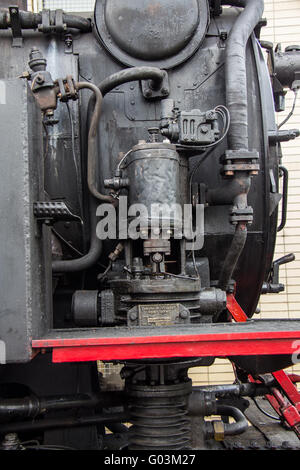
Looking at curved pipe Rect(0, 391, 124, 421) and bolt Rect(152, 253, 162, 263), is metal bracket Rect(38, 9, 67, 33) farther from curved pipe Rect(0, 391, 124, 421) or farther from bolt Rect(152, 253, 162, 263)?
curved pipe Rect(0, 391, 124, 421)

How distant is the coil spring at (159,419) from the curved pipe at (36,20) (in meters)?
2.08

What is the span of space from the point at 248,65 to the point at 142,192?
1.20 metres

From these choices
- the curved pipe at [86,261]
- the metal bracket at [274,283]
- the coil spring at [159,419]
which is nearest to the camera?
the coil spring at [159,419]

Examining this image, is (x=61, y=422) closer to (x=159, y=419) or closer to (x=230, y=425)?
(x=159, y=419)

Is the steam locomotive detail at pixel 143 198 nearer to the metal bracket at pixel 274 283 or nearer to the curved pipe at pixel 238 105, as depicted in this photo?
the curved pipe at pixel 238 105

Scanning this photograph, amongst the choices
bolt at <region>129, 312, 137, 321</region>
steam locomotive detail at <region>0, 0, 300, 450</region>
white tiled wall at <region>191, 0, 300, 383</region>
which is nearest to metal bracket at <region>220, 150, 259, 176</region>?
steam locomotive detail at <region>0, 0, 300, 450</region>

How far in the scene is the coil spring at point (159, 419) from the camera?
2.38 m

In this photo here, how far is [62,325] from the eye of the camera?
9.95 feet

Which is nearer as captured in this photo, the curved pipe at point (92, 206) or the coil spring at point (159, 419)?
the coil spring at point (159, 419)

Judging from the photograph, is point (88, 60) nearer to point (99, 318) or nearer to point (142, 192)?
point (142, 192)

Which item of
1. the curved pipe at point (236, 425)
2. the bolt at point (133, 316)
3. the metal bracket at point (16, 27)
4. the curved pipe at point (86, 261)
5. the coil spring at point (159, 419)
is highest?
the metal bracket at point (16, 27)

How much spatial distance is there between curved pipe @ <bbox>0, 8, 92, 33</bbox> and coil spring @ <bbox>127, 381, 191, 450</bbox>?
2080 mm

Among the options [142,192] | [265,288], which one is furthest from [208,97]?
[265,288]

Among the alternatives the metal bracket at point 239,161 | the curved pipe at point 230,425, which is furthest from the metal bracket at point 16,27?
the curved pipe at point 230,425
